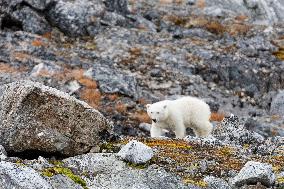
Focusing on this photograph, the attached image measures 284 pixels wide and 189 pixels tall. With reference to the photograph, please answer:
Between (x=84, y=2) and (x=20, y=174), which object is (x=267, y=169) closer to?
(x=20, y=174)

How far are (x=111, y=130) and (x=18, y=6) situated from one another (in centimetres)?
2386

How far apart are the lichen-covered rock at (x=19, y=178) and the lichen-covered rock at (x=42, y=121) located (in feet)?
5.21

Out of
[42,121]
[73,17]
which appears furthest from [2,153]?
[73,17]

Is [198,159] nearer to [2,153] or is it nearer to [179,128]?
[2,153]

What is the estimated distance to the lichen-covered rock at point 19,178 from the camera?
7.33 m

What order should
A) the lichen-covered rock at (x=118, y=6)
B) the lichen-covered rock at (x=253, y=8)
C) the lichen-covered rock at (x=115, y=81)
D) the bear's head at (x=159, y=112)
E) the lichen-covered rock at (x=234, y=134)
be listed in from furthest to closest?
the lichen-covered rock at (x=253, y=8) < the lichen-covered rock at (x=118, y=6) < the lichen-covered rock at (x=115, y=81) < the bear's head at (x=159, y=112) < the lichen-covered rock at (x=234, y=134)

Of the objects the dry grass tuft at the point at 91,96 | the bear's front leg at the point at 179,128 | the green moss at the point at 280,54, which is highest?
the bear's front leg at the point at 179,128

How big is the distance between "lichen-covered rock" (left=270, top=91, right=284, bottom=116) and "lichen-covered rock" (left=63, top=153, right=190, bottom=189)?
18073 millimetres

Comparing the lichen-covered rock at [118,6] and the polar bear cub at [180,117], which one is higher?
the polar bear cub at [180,117]

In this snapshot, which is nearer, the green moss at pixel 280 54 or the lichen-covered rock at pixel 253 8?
the green moss at pixel 280 54

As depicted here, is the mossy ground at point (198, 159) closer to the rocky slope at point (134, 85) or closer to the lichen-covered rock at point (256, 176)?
the rocky slope at point (134, 85)

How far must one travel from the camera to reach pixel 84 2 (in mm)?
34844

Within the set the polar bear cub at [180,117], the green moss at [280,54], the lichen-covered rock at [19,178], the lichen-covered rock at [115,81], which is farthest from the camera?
the green moss at [280,54]

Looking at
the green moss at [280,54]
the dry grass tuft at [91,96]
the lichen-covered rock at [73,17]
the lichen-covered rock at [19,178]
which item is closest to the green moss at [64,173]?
the lichen-covered rock at [19,178]
